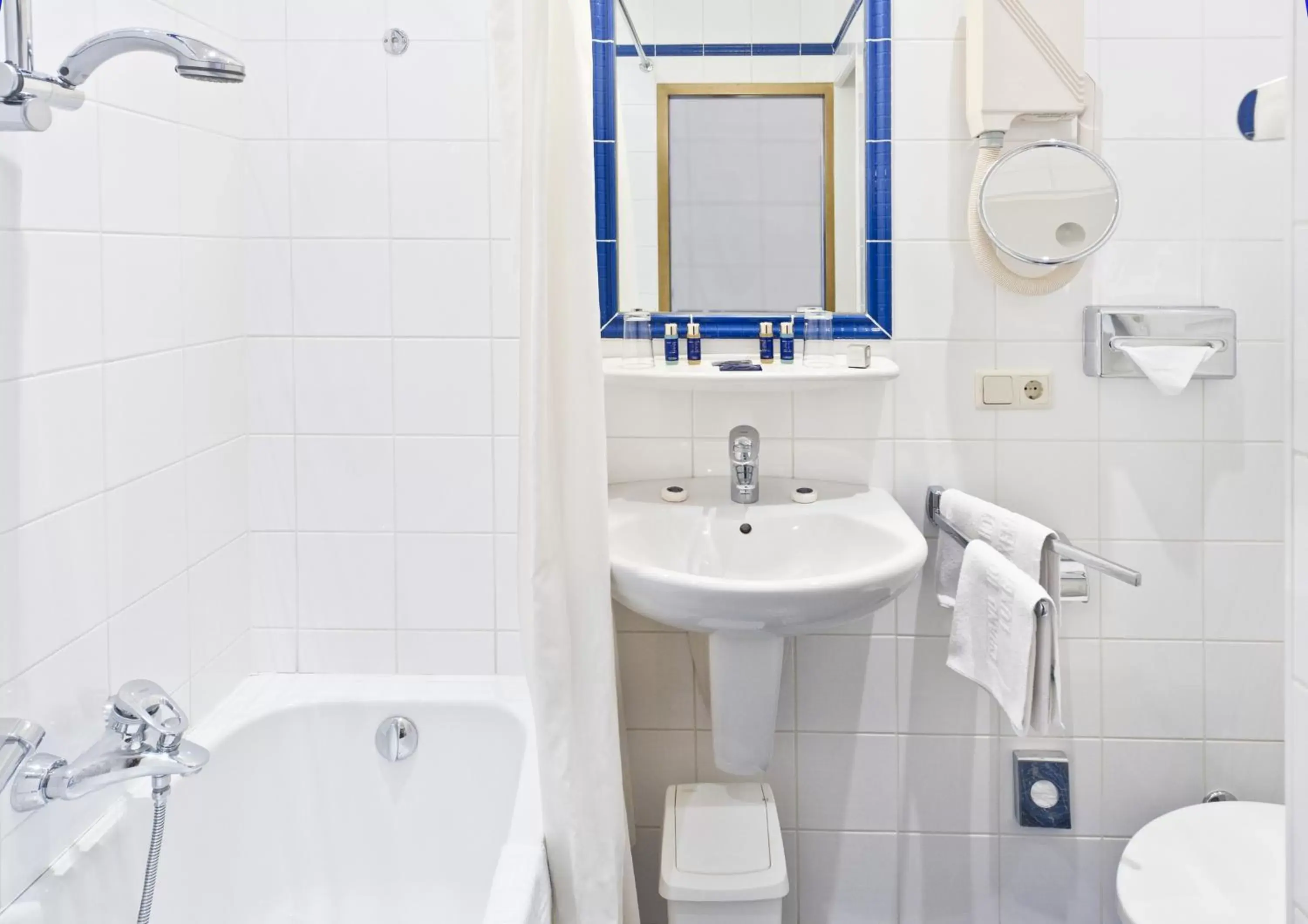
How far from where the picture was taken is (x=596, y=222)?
1916 millimetres

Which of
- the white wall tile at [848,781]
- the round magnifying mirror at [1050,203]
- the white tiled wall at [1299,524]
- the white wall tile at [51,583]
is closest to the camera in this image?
the white tiled wall at [1299,524]

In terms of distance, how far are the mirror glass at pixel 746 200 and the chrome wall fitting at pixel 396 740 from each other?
2.89ft

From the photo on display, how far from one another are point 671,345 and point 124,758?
3.47 feet

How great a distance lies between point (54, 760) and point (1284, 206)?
1.39 m

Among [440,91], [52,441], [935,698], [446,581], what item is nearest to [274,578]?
[446,581]

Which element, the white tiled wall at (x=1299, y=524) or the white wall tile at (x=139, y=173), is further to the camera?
the white wall tile at (x=139, y=173)

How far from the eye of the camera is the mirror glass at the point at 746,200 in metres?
1.91

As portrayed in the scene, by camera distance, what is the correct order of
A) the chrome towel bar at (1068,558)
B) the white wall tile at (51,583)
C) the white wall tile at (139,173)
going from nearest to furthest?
the white wall tile at (51,583)
the white wall tile at (139,173)
the chrome towel bar at (1068,558)

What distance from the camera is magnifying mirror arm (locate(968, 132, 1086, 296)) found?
72.7 inches

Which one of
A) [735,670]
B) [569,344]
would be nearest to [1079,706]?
[735,670]

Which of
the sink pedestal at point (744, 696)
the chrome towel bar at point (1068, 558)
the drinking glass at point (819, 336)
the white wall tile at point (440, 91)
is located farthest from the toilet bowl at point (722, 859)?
the white wall tile at point (440, 91)

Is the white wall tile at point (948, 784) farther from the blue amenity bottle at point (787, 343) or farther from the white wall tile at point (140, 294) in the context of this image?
the white wall tile at point (140, 294)

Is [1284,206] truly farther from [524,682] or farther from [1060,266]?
[524,682]

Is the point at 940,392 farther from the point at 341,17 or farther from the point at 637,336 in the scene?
the point at 341,17
